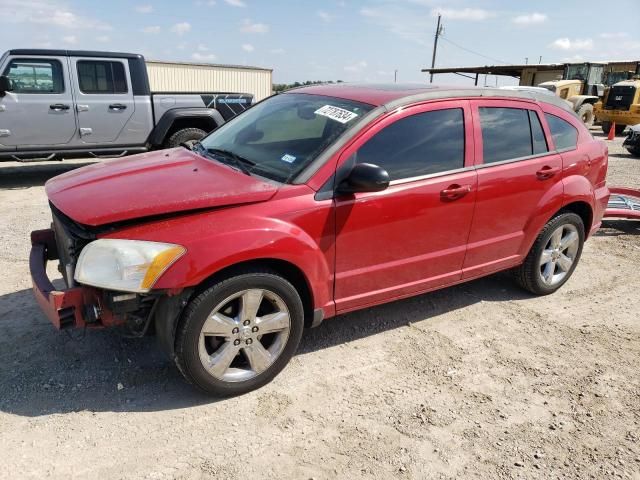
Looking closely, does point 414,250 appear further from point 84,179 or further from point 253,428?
point 84,179

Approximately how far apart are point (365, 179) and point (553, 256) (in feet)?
7.87

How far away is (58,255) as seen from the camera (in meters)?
3.39

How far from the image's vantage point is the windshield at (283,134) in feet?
10.5

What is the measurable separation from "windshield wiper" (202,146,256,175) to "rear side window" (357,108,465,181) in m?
0.70

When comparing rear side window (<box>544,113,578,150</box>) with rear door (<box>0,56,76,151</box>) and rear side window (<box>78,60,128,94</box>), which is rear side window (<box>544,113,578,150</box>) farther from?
rear door (<box>0,56,76,151</box>)

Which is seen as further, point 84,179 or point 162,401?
point 84,179

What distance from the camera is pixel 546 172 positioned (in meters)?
4.09

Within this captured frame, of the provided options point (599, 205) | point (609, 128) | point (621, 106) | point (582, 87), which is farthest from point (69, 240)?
point (582, 87)

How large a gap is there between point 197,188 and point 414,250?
1.50 m

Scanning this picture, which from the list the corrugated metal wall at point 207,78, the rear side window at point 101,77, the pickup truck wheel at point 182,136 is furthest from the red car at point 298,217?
the corrugated metal wall at point 207,78

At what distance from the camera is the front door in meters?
3.20

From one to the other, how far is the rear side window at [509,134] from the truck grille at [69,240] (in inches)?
107

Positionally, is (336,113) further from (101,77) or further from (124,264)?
(101,77)

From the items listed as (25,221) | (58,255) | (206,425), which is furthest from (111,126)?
(206,425)
